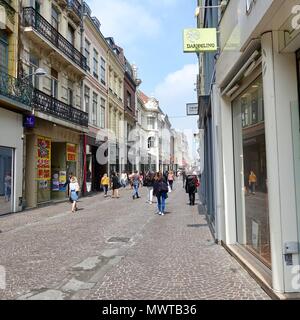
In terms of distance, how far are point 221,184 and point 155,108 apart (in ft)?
168

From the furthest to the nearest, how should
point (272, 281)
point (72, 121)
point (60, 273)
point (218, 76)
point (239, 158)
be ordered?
1. point (72, 121)
2. point (218, 76)
3. point (239, 158)
4. point (60, 273)
5. point (272, 281)

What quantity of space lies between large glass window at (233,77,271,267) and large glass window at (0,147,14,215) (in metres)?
10.5

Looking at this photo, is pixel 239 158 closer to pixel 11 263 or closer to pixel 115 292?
pixel 115 292

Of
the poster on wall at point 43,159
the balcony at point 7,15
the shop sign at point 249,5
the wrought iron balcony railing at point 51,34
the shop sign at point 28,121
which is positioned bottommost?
the poster on wall at point 43,159

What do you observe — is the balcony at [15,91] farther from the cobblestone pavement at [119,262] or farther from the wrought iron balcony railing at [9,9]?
the cobblestone pavement at [119,262]

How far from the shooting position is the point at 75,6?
2264 cm

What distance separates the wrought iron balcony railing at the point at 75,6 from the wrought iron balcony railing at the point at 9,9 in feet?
22.3

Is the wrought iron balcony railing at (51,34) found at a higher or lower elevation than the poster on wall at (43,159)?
higher

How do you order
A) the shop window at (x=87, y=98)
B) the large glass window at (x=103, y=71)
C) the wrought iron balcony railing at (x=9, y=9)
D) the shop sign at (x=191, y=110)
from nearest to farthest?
1. the wrought iron balcony railing at (x=9, y=9)
2. the shop sign at (x=191, y=110)
3. the shop window at (x=87, y=98)
4. the large glass window at (x=103, y=71)

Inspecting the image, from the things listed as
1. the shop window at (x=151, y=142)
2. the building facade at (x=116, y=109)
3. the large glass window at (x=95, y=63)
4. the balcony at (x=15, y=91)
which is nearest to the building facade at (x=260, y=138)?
the balcony at (x=15, y=91)

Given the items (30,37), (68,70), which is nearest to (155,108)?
(68,70)

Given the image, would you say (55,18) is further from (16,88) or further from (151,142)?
(151,142)

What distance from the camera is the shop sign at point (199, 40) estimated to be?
7996 mm
